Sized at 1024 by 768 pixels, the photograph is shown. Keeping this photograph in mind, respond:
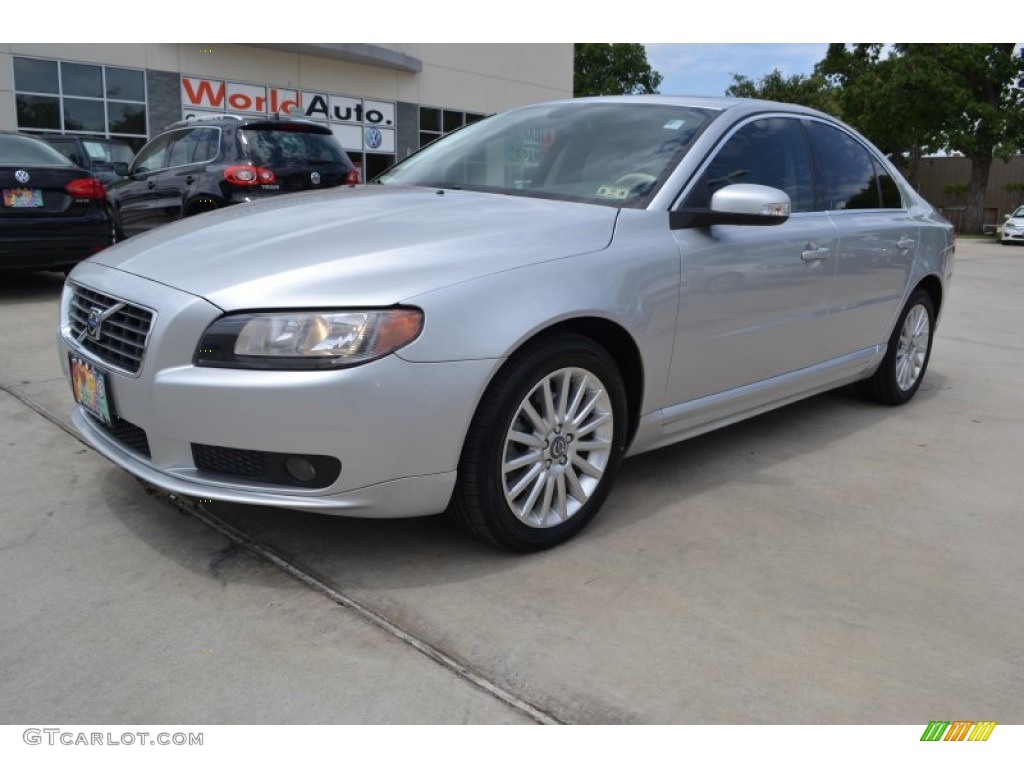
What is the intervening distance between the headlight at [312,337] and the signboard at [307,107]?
1743 cm

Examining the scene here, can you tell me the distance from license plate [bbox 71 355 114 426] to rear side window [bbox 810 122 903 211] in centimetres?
322

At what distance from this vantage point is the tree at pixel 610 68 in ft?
177

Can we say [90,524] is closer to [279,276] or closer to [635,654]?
[279,276]

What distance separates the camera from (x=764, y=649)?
100 inches

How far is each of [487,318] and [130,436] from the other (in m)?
1.23

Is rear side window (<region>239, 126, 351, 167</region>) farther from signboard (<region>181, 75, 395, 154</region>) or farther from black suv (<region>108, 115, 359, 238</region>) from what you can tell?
signboard (<region>181, 75, 395, 154</region>)

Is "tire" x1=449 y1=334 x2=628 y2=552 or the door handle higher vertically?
the door handle

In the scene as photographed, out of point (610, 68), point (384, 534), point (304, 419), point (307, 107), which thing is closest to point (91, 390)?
point (304, 419)

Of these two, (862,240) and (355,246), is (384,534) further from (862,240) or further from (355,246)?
(862,240)

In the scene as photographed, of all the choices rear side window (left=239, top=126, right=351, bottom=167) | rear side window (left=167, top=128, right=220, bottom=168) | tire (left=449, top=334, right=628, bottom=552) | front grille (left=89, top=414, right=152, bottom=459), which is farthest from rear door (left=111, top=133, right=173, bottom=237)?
tire (left=449, top=334, right=628, bottom=552)

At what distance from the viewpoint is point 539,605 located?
274 cm

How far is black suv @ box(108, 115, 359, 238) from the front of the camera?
8344 mm

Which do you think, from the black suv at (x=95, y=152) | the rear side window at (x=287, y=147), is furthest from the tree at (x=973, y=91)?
the rear side window at (x=287, y=147)
